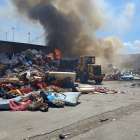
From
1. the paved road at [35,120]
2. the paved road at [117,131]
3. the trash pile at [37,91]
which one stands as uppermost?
the trash pile at [37,91]

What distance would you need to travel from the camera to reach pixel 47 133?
12.4ft

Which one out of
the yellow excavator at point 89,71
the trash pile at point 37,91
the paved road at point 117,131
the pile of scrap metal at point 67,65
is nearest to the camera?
the paved road at point 117,131

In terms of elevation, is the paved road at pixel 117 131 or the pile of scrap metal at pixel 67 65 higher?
the pile of scrap metal at pixel 67 65

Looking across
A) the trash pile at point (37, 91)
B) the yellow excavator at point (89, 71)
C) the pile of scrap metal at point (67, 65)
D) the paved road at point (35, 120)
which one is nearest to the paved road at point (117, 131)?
the paved road at point (35, 120)

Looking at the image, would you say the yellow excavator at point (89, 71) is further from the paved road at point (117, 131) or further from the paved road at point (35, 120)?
the paved road at point (117, 131)

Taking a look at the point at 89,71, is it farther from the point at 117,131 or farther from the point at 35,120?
the point at 117,131

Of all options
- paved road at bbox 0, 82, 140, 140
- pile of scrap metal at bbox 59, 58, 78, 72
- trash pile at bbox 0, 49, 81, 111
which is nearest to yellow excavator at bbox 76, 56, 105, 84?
pile of scrap metal at bbox 59, 58, 78, 72

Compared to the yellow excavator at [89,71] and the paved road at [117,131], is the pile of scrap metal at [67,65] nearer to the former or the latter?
the yellow excavator at [89,71]

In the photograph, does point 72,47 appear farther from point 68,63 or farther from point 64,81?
point 64,81

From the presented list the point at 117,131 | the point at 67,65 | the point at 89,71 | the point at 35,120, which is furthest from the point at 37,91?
the point at 67,65

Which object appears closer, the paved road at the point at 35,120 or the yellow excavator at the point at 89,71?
the paved road at the point at 35,120

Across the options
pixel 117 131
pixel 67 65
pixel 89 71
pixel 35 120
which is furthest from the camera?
pixel 67 65

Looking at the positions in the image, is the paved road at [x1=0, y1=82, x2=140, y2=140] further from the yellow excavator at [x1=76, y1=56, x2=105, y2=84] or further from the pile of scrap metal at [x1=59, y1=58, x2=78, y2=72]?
the pile of scrap metal at [x1=59, y1=58, x2=78, y2=72]

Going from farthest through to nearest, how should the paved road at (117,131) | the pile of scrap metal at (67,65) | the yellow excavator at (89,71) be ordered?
1. the pile of scrap metal at (67,65)
2. the yellow excavator at (89,71)
3. the paved road at (117,131)
